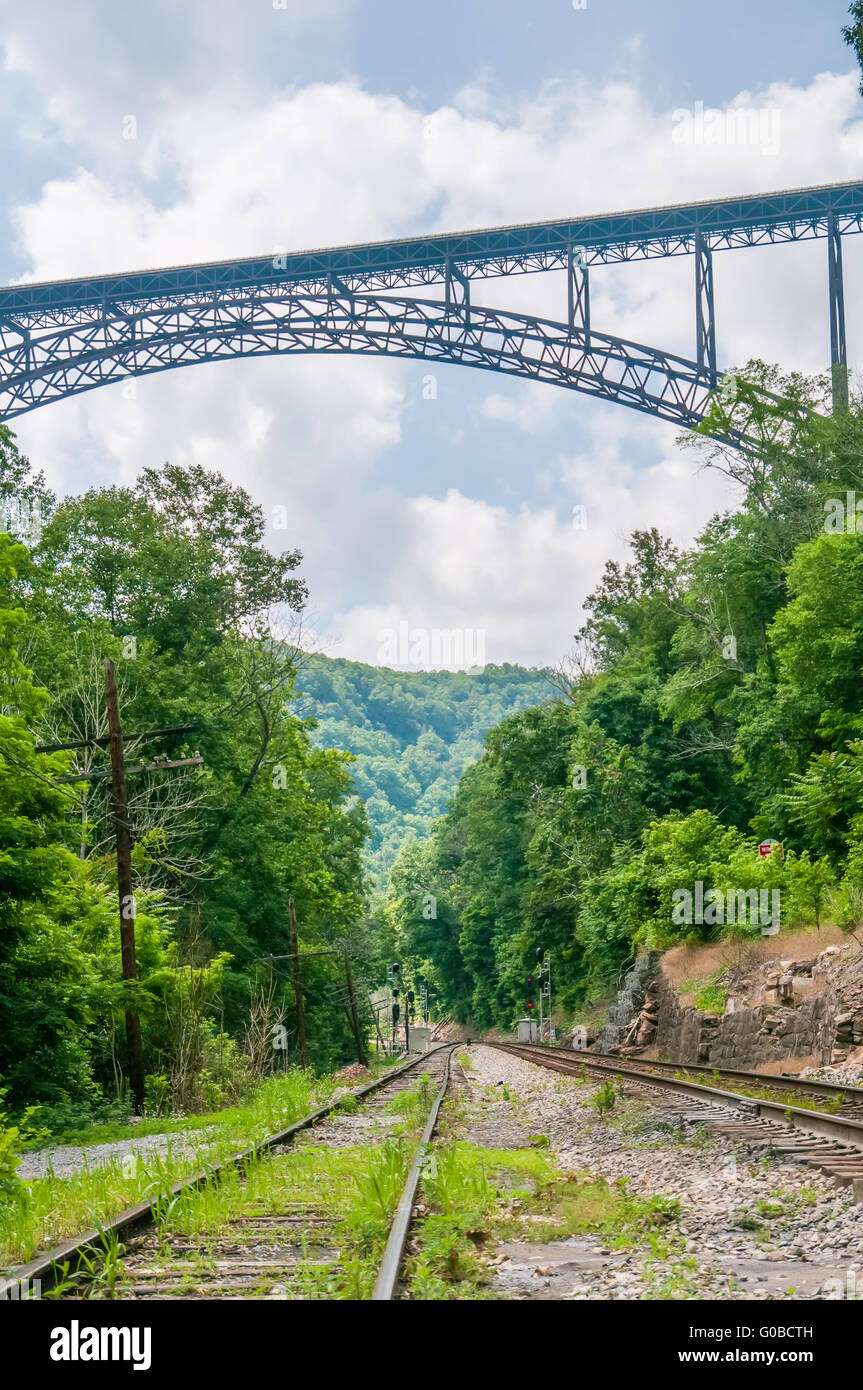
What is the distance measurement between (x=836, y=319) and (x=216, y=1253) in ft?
121

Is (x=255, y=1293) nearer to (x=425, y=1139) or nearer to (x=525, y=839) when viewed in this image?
(x=425, y=1139)

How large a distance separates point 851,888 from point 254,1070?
12.5m

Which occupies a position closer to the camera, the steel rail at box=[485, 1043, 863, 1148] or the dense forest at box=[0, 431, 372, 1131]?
the steel rail at box=[485, 1043, 863, 1148]

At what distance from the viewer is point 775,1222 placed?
759 cm

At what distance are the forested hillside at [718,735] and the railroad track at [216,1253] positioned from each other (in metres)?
16.1

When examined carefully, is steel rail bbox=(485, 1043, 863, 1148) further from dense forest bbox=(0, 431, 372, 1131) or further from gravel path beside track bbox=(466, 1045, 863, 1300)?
dense forest bbox=(0, 431, 372, 1131)

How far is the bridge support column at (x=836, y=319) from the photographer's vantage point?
36688 millimetres

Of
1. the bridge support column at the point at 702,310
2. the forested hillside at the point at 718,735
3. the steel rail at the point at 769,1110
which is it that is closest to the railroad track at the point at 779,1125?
the steel rail at the point at 769,1110

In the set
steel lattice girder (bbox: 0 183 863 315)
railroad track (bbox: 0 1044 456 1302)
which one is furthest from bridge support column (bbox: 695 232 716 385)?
railroad track (bbox: 0 1044 456 1302)

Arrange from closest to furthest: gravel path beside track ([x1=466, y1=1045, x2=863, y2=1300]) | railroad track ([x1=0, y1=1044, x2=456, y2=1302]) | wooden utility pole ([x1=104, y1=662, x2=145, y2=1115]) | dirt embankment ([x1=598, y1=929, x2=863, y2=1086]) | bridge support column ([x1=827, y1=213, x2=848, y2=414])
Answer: railroad track ([x1=0, y1=1044, x2=456, y2=1302]) → gravel path beside track ([x1=466, y1=1045, x2=863, y2=1300]) → dirt embankment ([x1=598, y1=929, x2=863, y2=1086]) → wooden utility pole ([x1=104, y1=662, x2=145, y2=1115]) → bridge support column ([x1=827, y1=213, x2=848, y2=414])

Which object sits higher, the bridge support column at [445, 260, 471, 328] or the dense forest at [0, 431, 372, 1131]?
the bridge support column at [445, 260, 471, 328]

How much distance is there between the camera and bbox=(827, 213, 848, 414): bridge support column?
3669cm

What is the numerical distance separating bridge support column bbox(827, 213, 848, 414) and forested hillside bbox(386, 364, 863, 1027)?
2.74 feet
